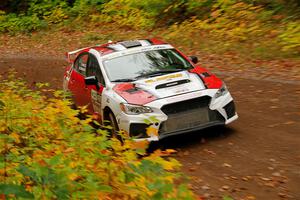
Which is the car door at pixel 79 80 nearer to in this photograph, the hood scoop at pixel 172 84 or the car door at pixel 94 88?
the car door at pixel 94 88

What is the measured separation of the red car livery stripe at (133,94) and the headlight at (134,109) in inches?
2.6

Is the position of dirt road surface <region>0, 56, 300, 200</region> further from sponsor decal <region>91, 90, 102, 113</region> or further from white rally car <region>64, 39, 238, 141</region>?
sponsor decal <region>91, 90, 102, 113</region>

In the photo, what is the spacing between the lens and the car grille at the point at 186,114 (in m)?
7.25

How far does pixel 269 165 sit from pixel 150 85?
7.69 feet

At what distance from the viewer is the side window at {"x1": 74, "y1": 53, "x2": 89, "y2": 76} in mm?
Result: 9641

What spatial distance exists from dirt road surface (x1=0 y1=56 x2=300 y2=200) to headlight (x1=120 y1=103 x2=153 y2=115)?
840 millimetres

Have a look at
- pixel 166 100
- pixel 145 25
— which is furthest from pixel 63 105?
pixel 145 25

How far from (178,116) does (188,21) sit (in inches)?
469

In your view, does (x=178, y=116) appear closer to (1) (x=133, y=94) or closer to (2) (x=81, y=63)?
(1) (x=133, y=94)

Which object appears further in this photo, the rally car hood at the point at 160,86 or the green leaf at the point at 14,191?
the rally car hood at the point at 160,86

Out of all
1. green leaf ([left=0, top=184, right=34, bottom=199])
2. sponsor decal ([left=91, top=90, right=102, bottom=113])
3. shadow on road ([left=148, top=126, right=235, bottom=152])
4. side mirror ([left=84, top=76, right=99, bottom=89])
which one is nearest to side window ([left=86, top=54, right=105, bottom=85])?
side mirror ([left=84, top=76, right=99, bottom=89])

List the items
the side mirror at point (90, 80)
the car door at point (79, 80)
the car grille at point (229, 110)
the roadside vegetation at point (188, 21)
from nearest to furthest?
the car grille at point (229, 110)
the side mirror at point (90, 80)
the car door at point (79, 80)
the roadside vegetation at point (188, 21)

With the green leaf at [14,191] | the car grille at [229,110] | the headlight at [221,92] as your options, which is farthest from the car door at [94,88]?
the green leaf at [14,191]

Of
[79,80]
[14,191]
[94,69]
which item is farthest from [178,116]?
[14,191]
